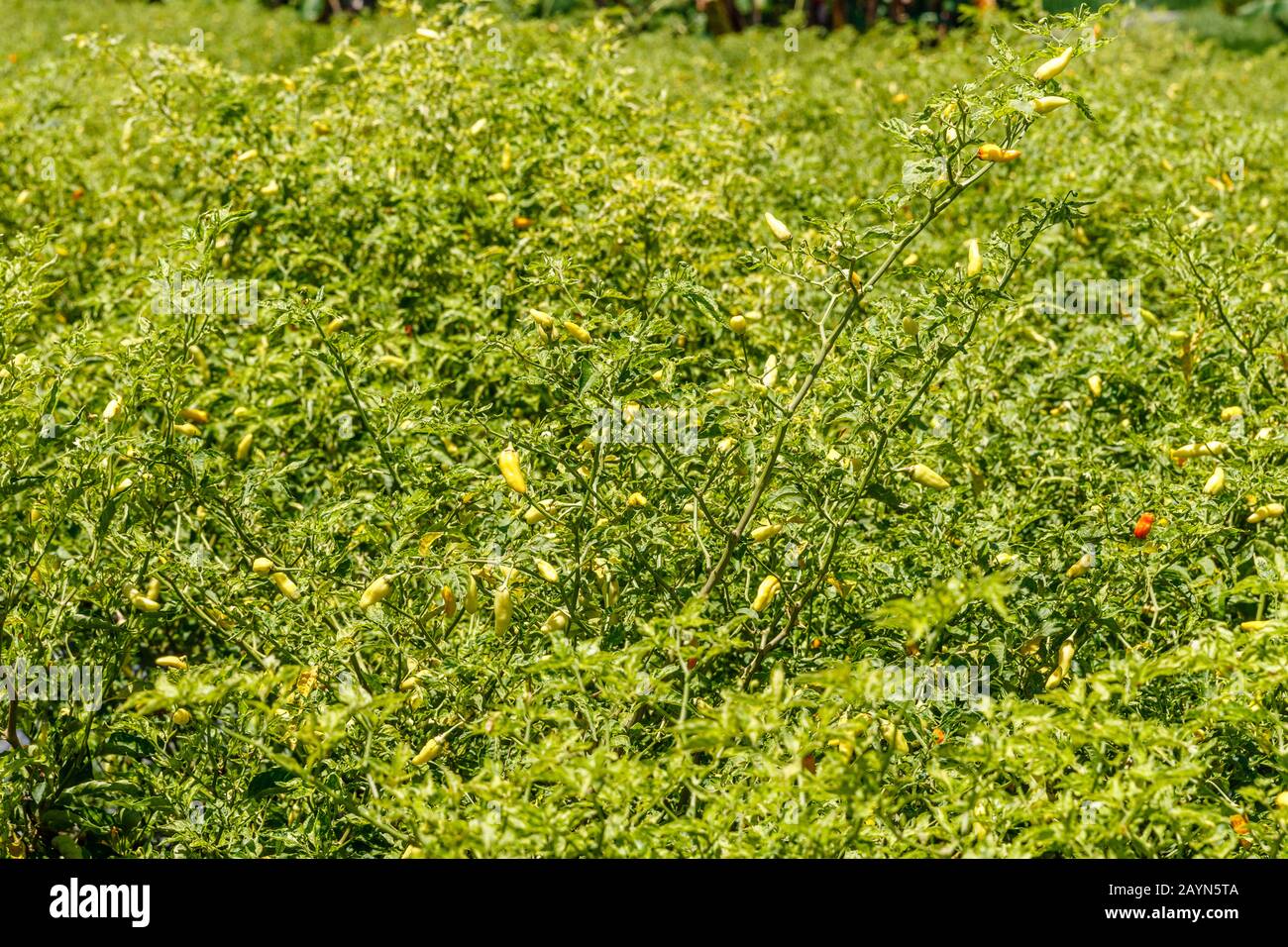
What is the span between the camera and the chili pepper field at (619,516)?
1760 millimetres

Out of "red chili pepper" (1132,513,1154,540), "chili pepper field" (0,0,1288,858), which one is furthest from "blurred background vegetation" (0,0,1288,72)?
"red chili pepper" (1132,513,1154,540)

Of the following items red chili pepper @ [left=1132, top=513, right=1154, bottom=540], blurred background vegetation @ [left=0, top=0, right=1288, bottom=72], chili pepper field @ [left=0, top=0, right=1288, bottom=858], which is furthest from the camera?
blurred background vegetation @ [left=0, top=0, right=1288, bottom=72]

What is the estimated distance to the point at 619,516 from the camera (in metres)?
2.29

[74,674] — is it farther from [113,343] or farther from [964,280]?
[964,280]

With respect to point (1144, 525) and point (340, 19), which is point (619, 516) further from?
point (340, 19)

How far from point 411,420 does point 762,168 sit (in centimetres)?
264

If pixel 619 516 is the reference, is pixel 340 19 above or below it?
above

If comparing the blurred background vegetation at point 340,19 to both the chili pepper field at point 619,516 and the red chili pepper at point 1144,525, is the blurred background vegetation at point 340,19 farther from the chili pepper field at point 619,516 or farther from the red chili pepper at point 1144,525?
the red chili pepper at point 1144,525

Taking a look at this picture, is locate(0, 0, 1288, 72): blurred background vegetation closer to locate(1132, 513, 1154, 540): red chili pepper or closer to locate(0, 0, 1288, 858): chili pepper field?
locate(0, 0, 1288, 858): chili pepper field

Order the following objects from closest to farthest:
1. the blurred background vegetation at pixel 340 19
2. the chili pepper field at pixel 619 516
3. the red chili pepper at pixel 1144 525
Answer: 1. the chili pepper field at pixel 619 516
2. the red chili pepper at pixel 1144 525
3. the blurred background vegetation at pixel 340 19

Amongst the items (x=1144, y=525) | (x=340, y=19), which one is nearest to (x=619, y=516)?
(x=1144, y=525)

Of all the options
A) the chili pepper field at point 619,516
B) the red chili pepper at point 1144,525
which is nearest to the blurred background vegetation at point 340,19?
the chili pepper field at point 619,516

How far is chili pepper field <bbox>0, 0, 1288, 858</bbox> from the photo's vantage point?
1760mm
